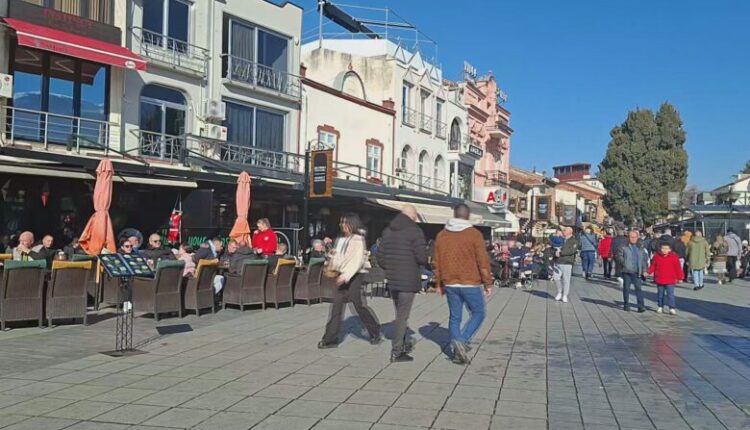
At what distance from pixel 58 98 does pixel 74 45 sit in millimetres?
1708

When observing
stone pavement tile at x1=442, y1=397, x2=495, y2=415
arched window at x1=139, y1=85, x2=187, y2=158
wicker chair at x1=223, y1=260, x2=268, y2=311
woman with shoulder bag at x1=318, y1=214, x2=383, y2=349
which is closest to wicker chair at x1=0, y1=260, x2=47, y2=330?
wicker chair at x1=223, y1=260, x2=268, y2=311

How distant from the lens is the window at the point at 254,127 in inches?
877

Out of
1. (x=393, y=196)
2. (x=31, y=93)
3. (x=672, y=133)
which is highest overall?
(x=672, y=133)

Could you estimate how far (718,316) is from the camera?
1309cm

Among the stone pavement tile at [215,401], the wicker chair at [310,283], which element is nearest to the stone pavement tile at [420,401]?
the stone pavement tile at [215,401]

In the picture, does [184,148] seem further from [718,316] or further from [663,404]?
[663,404]

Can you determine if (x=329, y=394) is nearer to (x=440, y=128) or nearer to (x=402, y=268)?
(x=402, y=268)

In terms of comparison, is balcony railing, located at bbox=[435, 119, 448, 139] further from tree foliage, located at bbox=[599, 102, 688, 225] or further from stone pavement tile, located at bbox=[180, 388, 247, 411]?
stone pavement tile, located at bbox=[180, 388, 247, 411]

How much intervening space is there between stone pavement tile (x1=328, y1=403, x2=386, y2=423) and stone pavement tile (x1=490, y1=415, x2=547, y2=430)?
35.8 inches

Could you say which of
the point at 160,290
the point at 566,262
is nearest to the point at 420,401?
the point at 160,290

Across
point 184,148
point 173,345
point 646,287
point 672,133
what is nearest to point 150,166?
point 184,148

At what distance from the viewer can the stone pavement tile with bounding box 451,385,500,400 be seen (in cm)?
612

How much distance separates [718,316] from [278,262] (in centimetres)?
845

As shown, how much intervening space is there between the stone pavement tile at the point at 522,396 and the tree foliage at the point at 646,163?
155 ft
